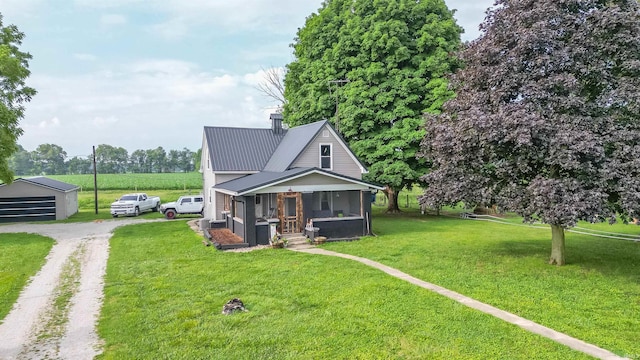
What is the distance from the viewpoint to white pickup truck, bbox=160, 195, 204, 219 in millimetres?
31078

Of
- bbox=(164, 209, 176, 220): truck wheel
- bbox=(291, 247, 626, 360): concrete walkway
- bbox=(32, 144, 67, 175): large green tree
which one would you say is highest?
bbox=(32, 144, 67, 175): large green tree

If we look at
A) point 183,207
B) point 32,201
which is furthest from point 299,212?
point 32,201

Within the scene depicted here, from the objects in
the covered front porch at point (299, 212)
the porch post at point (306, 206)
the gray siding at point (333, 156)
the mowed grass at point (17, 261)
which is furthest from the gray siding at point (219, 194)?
the mowed grass at point (17, 261)

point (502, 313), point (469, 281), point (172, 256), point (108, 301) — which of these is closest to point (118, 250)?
point (172, 256)

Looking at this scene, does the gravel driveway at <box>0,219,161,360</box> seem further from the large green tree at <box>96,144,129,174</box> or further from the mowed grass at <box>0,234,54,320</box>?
the large green tree at <box>96,144,129,174</box>

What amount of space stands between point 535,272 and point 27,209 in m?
33.5

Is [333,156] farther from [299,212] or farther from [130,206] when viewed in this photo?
[130,206]

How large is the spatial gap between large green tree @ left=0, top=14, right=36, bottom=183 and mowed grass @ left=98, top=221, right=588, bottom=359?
1433cm

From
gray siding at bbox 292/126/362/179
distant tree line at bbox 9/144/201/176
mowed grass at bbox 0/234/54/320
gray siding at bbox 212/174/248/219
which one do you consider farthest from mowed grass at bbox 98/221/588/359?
distant tree line at bbox 9/144/201/176

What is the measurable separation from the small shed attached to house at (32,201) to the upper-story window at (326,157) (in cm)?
2075

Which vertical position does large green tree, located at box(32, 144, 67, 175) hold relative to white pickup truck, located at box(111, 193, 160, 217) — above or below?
above

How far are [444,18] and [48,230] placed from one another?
91.1 ft

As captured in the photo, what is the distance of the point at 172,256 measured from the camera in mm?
16062

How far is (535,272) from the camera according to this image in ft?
41.8
